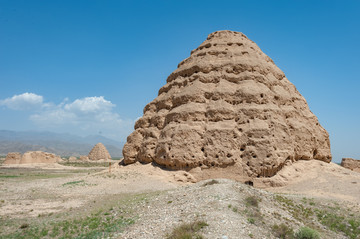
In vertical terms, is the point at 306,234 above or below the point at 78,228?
above

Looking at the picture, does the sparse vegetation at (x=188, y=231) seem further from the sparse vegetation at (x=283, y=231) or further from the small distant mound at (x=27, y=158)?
the small distant mound at (x=27, y=158)

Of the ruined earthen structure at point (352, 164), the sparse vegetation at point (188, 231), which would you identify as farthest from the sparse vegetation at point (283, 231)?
the ruined earthen structure at point (352, 164)

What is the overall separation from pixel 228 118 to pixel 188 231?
36.9 ft

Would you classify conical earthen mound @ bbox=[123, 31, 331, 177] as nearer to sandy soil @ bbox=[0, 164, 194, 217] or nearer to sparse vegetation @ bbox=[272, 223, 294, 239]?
sandy soil @ bbox=[0, 164, 194, 217]

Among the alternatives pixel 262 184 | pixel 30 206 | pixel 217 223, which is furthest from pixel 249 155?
pixel 30 206

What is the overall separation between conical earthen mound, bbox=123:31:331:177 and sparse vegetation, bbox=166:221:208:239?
8888mm

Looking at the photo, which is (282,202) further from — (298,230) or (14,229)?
(14,229)

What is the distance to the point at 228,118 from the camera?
60.3 feet

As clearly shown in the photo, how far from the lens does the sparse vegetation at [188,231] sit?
7.64m

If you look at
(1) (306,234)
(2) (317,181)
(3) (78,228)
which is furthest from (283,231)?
(2) (317,181)

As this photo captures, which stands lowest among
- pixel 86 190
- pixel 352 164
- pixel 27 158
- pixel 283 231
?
pixel 283 231

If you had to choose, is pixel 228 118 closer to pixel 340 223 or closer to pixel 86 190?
pixel 340 223

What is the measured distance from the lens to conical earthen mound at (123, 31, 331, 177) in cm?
1717

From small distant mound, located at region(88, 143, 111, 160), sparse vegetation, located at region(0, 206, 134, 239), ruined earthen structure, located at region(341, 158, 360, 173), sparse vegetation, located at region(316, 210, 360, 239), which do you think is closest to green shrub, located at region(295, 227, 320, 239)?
sparse vegetation, located at region(316, 210, 360, 239)
